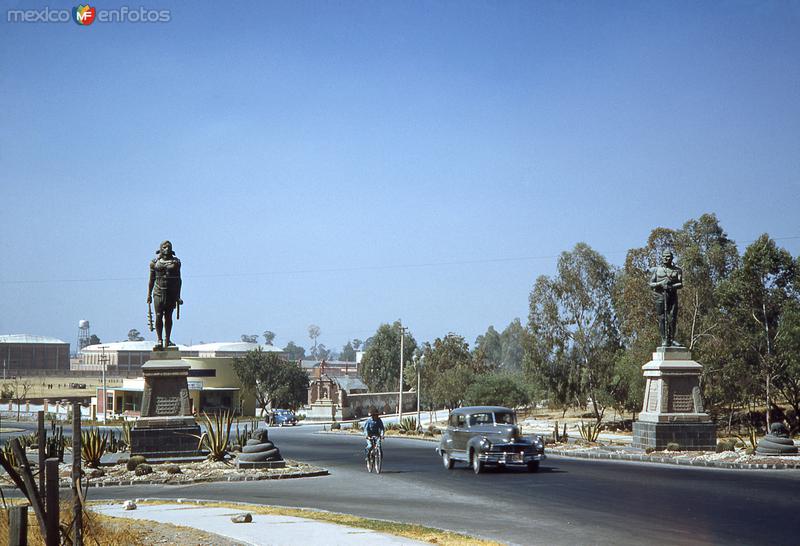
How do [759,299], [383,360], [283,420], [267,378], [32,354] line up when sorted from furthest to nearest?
1. [32,354]
2. [383,360]
3. [267,378]
4. [283,420]
5. [759,299]

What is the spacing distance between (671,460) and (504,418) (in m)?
5.76

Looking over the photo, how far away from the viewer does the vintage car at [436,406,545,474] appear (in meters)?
23.8

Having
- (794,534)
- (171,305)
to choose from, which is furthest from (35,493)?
(171,305)

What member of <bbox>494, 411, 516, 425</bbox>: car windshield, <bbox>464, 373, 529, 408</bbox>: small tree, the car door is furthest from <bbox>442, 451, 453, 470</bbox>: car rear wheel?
<bbox>464, 373, 529, 408</bbox>: small tree

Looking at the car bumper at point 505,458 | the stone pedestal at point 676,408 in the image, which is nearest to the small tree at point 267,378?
the stone pedestal at point 676,408

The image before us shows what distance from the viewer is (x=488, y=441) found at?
2391 cm

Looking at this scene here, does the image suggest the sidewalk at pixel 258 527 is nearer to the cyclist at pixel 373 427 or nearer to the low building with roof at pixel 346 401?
the cyclist at pixel 373 427

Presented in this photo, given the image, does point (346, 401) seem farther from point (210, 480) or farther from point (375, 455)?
point (210, 480)

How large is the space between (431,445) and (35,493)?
32.3m

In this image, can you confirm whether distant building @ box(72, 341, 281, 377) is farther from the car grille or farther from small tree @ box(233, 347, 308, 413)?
the car grille

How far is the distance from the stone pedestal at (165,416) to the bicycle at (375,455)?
17.9 ft

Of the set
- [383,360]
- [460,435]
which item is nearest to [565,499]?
[460,435]

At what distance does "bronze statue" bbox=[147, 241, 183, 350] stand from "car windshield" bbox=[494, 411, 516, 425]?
10.4 metres

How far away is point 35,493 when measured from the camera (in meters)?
8.87
